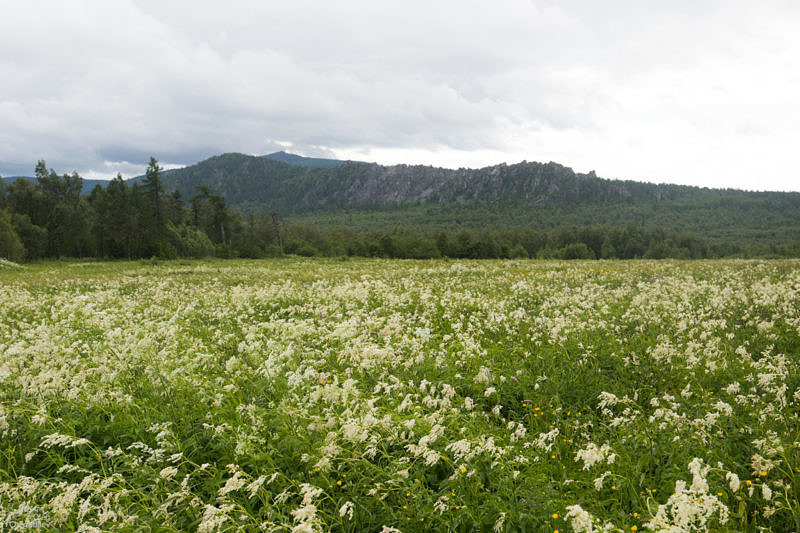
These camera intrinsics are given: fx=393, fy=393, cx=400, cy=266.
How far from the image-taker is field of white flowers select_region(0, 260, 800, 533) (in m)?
3.67

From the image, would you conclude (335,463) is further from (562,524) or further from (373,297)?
(373,297)

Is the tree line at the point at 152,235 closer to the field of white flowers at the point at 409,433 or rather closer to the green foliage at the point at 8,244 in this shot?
the green foliage at the point at 8,244

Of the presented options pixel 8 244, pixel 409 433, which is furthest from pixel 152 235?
pixel 409 433

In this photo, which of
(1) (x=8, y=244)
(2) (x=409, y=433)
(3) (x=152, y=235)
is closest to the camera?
(2) (x=409, y=433)

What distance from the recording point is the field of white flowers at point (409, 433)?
12.0ft

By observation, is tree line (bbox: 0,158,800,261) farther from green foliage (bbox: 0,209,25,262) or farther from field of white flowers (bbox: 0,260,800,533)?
field of white flowers (bbox: 0,260,800,533)

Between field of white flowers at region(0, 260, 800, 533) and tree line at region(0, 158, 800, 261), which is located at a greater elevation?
tree line at region(0, 158, 800, 261)

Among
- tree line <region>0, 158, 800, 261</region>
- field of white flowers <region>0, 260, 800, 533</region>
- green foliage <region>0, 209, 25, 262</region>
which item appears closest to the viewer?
field of white flowers <region>0, 260, 800, 533</region>

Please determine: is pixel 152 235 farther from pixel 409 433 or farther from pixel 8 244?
pixel 409 433

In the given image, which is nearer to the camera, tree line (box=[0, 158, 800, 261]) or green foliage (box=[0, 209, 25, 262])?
green foliage (box=[0, 209, 25, 262])

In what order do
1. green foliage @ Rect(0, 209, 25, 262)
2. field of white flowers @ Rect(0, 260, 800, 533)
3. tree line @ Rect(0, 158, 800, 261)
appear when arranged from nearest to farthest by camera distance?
field of white flowers @ Rect(0, 260, 800, 533) < green foliage @ Rect(0, 209, 25, 262) < tree line @ Rect(0, 158, 800, 261)

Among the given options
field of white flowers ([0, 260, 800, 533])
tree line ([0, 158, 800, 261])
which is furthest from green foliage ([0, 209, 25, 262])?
field of white flowers ([0, 260, 800, 533])

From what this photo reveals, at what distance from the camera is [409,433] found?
501 cm

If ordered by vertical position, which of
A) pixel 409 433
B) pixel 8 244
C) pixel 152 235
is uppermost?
pixel 152 235
